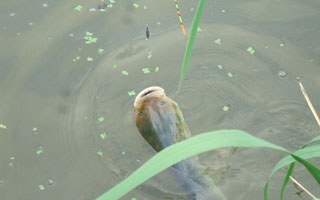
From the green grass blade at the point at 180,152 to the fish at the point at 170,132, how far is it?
1.47 meters

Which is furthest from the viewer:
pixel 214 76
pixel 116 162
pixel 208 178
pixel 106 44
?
pixel 106 44

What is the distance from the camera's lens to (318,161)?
129 inches

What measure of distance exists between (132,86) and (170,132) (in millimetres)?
704

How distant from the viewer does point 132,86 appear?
3.73 m

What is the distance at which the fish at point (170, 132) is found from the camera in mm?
3065

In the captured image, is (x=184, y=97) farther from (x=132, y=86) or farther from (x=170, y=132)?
(x=170, y=132)

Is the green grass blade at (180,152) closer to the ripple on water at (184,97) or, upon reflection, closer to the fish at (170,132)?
the fish at (170,132)

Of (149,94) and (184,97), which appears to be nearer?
(149,94)

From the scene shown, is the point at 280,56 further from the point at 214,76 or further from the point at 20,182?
the point at 20,182

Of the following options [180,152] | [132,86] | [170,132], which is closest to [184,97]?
[132,86]

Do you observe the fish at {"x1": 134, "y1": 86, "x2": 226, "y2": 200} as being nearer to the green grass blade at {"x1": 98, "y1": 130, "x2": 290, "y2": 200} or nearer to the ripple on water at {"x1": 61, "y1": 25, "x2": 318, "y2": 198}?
the ripple on water at {"x1": 61, "y1": 25, "x2": 318, "y2": 198}

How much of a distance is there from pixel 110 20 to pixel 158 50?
A: 1.84 ft

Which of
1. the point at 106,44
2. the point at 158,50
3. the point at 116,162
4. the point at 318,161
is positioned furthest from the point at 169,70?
the point at 318,161

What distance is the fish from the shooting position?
10.1ft
